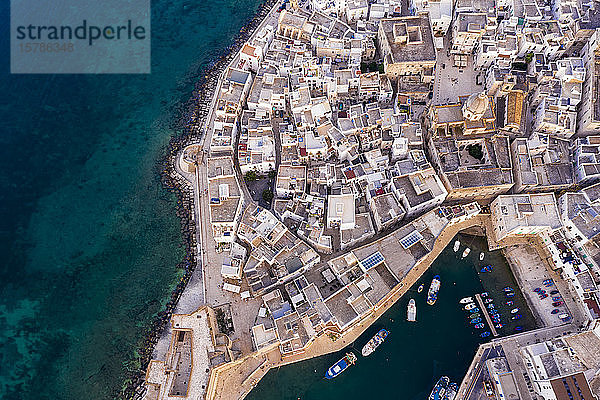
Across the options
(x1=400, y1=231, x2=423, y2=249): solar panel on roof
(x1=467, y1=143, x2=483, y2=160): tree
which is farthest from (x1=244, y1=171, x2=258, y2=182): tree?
(x1=467, y1=143, x2=483, y2=160): tree

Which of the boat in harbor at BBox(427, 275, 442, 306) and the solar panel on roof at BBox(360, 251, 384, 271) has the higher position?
the solar panel on roof at BBox(360, 251, 384, 271)

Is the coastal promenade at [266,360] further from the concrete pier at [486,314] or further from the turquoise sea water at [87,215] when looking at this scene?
the turquoise sea water at [87,215]

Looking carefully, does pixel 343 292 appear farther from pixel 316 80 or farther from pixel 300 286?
pixel 316 80

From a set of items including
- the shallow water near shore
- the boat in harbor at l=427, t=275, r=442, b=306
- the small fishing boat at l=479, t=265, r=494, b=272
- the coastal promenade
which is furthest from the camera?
the small fishing boat at l=479, t=265, r=494, b=272

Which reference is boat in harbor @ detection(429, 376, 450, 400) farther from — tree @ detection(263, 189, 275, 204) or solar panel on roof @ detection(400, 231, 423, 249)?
tree @ detection(263, 189, 275, 204)

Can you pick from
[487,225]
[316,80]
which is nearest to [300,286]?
[487,225]

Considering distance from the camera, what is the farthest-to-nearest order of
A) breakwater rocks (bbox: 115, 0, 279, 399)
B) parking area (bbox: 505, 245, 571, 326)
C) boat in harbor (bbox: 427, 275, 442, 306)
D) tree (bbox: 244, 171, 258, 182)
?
tree (bbox: 244, 171, 258, 182) < boat in harbor (bbox: 427, 275, 442, 306) < breakwater rocks (bbox: 115, 0, 279, 399) < parking area (bbox: 505, 245, 571, 326)
